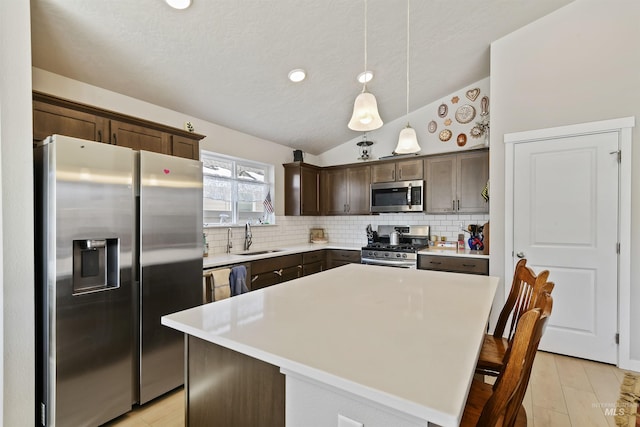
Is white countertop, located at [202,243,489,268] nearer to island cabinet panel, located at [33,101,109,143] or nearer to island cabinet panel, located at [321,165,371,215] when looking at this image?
island cabinet panel, located at [321,165,371,215]

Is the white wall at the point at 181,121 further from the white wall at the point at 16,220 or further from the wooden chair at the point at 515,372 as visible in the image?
the wooden chair at the point at 515,372

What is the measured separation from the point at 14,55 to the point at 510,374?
267cm

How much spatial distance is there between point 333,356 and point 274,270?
2.86m

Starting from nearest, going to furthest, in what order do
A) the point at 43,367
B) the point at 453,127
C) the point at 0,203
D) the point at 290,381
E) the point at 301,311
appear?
the point at 290,381 → the point at 301,311 → the point at 0,203 → the point at 43,367 → the point at 453,127

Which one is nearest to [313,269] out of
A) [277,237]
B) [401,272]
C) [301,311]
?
[277,237]

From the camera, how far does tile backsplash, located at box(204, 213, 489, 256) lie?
3.88 m

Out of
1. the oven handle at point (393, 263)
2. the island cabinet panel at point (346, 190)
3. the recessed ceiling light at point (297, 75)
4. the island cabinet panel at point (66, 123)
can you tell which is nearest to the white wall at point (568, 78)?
the oven handle at point (393, 263)

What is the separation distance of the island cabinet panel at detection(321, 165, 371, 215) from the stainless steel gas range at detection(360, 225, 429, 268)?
472mm

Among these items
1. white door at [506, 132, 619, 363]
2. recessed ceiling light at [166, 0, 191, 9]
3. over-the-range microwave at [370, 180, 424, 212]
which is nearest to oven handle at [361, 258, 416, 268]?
over-the-range microwave at [370, 180, 424, 212]

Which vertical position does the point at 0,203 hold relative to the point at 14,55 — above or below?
below

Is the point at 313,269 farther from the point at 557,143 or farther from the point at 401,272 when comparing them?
the point at 557,143

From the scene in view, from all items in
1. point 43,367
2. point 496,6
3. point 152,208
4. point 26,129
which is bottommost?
point 43,367

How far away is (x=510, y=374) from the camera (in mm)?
792

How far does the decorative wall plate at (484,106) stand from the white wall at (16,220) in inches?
170
